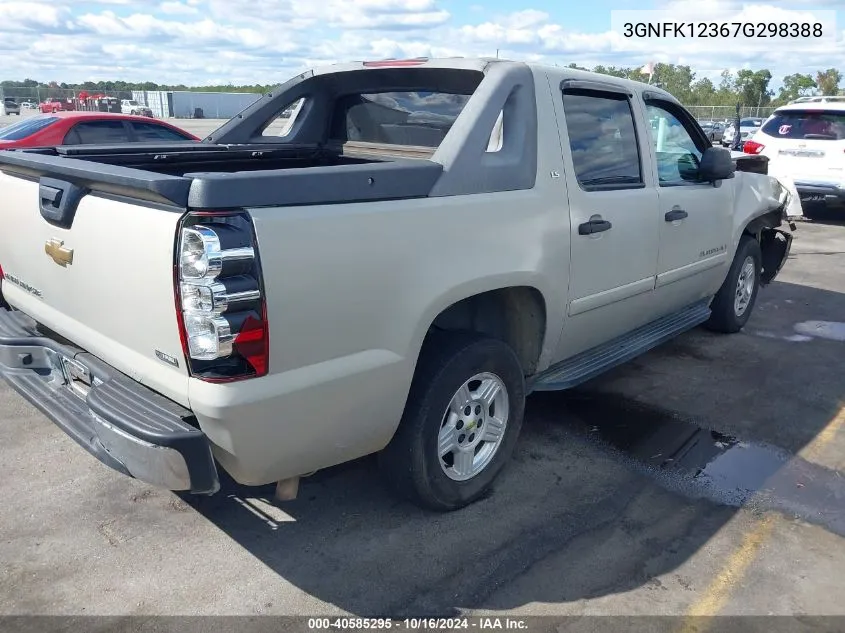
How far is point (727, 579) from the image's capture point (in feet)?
9.66

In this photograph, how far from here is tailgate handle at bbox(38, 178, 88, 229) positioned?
2.78m

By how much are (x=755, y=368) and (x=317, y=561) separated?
3.82 metres

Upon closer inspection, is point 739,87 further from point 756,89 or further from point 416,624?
point 416,624

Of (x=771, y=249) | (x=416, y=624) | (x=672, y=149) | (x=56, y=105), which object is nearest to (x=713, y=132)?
(x=771, y=249)

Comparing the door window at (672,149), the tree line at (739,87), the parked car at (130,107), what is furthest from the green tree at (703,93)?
the door window at (672,149)

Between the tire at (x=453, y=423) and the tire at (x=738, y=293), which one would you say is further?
the tire at (x=738, y=293)

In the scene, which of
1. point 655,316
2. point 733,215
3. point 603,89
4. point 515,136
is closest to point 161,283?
point 515,136

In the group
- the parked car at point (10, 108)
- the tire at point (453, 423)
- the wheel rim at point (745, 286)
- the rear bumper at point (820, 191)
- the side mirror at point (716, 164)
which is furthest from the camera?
the parked car at point (10, 108)

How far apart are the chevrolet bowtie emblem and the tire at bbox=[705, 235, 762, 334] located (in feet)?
15.8

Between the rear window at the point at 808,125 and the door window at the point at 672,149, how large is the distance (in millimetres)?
7772

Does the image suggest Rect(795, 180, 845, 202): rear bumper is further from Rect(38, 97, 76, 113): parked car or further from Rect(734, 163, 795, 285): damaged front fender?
Rect(38, 97, 76, 113): parked car

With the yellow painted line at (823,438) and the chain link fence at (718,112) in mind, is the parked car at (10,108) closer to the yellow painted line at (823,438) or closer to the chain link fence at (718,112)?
the chain link fence at (718,112)

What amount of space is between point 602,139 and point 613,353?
1.24 metres

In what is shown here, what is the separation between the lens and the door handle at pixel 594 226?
3643 millimetres
